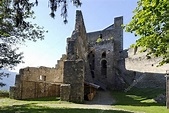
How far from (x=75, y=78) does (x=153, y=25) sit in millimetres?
10909

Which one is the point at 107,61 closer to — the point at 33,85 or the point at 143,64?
the point at 143,64

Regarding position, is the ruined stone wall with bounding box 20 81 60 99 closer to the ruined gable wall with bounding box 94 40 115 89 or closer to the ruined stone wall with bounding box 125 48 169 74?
the ruined gable wall with bounding box 94 40 115 89

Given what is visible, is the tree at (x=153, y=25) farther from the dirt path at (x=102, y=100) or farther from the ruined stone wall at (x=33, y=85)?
the ruined stone wall at (x=33, y=85)

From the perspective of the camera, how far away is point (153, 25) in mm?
9938

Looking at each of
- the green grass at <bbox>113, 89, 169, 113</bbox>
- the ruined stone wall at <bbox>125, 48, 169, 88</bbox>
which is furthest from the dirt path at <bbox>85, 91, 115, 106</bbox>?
the ruined stone wall at <bbox>125, 48, 169, 88</bbox>

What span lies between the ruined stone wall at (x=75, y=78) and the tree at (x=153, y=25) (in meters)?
9.21

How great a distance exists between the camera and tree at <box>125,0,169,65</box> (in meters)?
8.76

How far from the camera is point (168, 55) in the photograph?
35.2 ft

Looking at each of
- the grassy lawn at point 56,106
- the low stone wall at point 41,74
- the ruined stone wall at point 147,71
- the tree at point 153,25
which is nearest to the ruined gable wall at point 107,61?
the ruined stone wall at point 147,71

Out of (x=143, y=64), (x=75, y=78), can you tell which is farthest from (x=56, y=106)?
(x=143, y=64)

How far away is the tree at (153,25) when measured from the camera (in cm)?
876

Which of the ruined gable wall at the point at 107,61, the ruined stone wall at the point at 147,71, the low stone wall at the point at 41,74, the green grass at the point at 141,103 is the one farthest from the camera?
the ruined gable wall at the point at 107,61

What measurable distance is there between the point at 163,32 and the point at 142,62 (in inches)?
854

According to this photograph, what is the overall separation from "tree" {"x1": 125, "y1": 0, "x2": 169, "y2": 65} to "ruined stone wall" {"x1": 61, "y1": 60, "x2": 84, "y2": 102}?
9.21m
